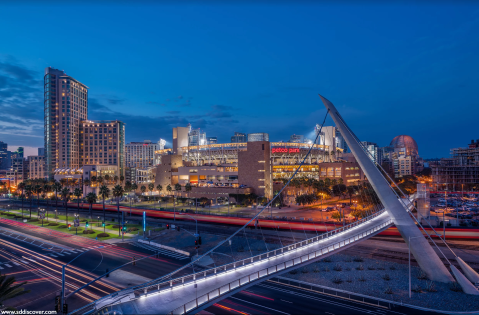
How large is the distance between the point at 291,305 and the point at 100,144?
580 feet

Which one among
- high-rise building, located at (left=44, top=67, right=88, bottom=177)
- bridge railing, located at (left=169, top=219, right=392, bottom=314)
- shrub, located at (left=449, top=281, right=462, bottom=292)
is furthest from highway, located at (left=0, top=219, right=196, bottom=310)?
high-rise building, located at (left=44, top=67, right=88, bottom=177)

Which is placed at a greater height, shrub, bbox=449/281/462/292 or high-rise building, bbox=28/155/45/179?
high-rise building, bbox=28/155/45/179

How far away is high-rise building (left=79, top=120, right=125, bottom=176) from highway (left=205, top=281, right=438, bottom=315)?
162588 millimetres

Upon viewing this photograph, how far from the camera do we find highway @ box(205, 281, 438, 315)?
77.5 feet

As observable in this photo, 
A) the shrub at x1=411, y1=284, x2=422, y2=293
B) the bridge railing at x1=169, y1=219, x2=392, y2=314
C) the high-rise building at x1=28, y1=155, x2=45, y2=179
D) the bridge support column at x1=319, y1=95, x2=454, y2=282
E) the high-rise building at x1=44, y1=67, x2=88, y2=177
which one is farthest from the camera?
the high-rise building at x1=28, y1=155, x2=45, y2=179

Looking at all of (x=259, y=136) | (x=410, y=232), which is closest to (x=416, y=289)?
(x=410, y=232)

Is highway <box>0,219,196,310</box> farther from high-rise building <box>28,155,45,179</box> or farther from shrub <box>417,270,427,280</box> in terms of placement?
high-rise building <box>28,155,45,179</box>

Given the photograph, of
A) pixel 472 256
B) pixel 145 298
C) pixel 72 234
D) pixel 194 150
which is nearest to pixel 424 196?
pixel 472 256

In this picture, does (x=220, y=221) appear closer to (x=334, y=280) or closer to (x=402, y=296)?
(x=334, y=280)

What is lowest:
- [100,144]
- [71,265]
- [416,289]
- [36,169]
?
[71,265]

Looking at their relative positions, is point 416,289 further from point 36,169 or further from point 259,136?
point 36,169

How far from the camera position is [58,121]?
160750mm

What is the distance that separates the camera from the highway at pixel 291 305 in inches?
930

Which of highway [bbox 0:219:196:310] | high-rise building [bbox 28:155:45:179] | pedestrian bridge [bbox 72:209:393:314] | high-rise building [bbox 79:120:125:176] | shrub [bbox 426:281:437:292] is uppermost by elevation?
high-rise building [bbox 79:120:125:176]
